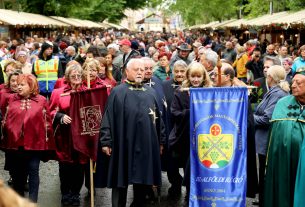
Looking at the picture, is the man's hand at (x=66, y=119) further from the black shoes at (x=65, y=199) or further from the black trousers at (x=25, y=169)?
the black shoes at (x=65, y=199)

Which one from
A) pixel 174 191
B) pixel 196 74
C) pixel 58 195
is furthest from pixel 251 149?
pixel 58 195

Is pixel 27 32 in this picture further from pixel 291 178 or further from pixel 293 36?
pixel 291 178

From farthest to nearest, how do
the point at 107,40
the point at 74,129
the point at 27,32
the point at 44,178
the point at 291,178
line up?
the point at 27,32 → the point at 107,40 → the point at 44,178 → the point at 74,129 → the point at 291,178

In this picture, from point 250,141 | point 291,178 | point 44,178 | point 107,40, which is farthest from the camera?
point 107,40

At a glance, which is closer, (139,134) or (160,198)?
(139,134)

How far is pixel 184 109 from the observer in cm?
754

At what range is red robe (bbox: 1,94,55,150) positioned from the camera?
25.5 ft

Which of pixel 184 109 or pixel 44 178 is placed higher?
pixel 184 109

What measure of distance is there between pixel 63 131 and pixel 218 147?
234cm

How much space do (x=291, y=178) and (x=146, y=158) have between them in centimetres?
156

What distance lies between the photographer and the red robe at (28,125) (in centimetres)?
776

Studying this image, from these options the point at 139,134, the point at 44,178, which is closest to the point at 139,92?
the point at 139,134

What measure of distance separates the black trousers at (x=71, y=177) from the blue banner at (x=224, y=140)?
7.31 feet

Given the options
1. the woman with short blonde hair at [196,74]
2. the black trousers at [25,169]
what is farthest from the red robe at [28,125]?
the woman with short blonde hair at [196,74]
